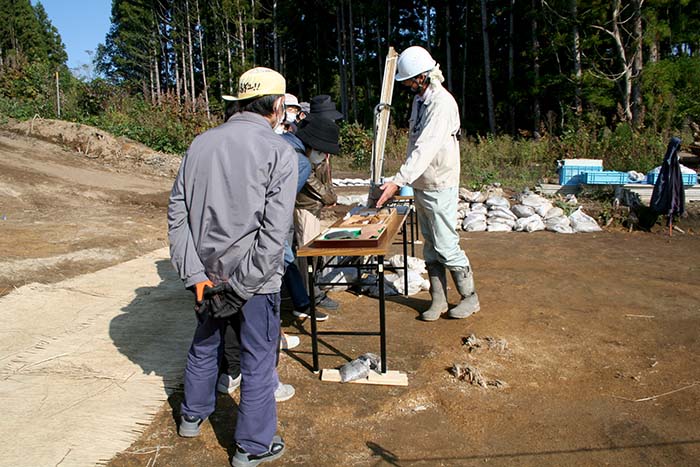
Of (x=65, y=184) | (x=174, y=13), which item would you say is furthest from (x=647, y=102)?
(x=174, y=13)

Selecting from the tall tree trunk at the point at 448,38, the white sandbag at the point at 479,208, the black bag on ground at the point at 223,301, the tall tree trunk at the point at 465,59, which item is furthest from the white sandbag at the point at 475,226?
the tall tree trunk at the point at 448,38

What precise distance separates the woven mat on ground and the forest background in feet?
24.6

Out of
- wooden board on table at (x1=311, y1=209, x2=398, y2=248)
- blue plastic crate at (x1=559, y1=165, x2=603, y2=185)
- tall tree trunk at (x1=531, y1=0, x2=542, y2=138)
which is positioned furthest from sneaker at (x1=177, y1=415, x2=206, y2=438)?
tall tree trunk at (x1=531, y1=0, x2=542, y2=138)

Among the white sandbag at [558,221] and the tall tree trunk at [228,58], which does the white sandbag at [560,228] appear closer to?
the white sandbag at [558,221]

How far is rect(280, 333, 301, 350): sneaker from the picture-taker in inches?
151

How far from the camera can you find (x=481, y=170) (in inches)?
479

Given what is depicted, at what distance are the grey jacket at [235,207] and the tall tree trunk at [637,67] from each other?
15640 mm

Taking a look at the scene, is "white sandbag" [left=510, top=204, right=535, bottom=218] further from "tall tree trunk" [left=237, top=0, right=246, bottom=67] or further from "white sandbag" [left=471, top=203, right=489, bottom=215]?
"tall tree trunk" [left=237, top=0, right=246, bottom=67]

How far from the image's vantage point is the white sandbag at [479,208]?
878 cm

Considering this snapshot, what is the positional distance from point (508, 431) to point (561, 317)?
74.6 inches

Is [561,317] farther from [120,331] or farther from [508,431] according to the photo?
[120,331]

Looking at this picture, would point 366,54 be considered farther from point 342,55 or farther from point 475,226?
point 475,226

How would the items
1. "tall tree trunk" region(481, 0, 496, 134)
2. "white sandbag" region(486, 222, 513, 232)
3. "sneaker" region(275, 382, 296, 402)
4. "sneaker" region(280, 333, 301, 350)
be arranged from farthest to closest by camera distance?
"tall tree trunk" region(481, 0, 496, 134), "white sandbag" region(486, 222, 513, 232), "sneaker" region(280, 333, 301, 350), "sneaker" region(275, 382, 296, 402)

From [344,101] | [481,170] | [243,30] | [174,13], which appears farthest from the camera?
[174,13]
